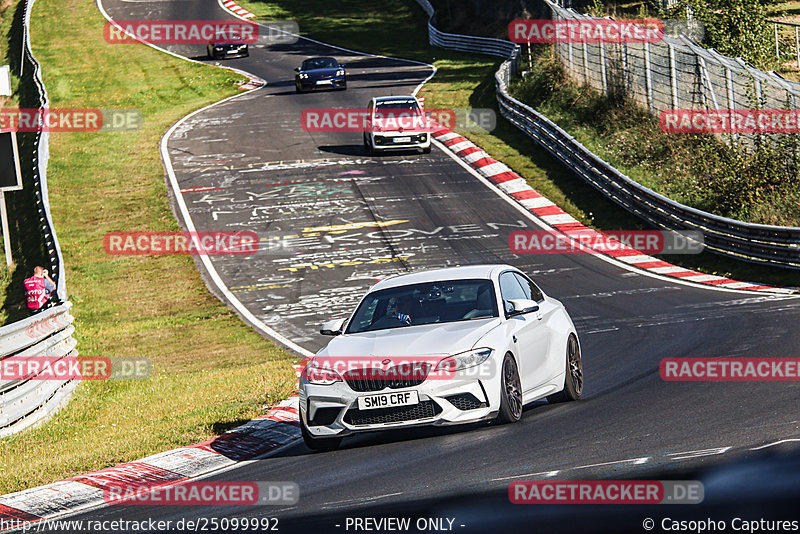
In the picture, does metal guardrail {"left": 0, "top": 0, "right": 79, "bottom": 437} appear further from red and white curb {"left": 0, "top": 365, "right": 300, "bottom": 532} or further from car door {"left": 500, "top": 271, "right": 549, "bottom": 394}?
car door {"left": 500, "top": 271, "right": 549, "bottom": 394}

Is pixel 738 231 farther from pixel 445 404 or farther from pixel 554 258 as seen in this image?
pixel 445 404

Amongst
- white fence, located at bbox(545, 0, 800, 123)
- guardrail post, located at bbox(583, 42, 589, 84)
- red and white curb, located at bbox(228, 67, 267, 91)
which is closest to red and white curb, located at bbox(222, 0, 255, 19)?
red and white curb, located at bbox(228, 67, 267, 91)

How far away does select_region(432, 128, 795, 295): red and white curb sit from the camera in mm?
21625

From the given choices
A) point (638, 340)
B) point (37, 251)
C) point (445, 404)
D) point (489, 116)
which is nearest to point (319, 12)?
point (489, 116)

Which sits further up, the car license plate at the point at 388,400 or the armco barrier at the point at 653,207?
the car license plate at the point at 388,400

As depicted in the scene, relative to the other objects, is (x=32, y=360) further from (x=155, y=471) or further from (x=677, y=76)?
(x=677, y=76)

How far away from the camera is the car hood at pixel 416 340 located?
32.6 ft

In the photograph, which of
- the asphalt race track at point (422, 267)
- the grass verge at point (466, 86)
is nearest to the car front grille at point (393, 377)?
the asphalt race track at point (422, 267)

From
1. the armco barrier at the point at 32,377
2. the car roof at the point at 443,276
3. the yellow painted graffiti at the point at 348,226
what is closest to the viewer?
the car roof at the point at 443,276

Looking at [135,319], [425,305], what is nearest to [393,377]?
[425,305]

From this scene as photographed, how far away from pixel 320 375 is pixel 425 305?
1.42 m

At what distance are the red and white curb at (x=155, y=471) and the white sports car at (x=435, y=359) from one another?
109cm

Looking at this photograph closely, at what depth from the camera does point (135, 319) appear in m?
23.0

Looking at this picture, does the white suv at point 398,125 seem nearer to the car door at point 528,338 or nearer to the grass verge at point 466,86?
the grass verge at point 466,86
